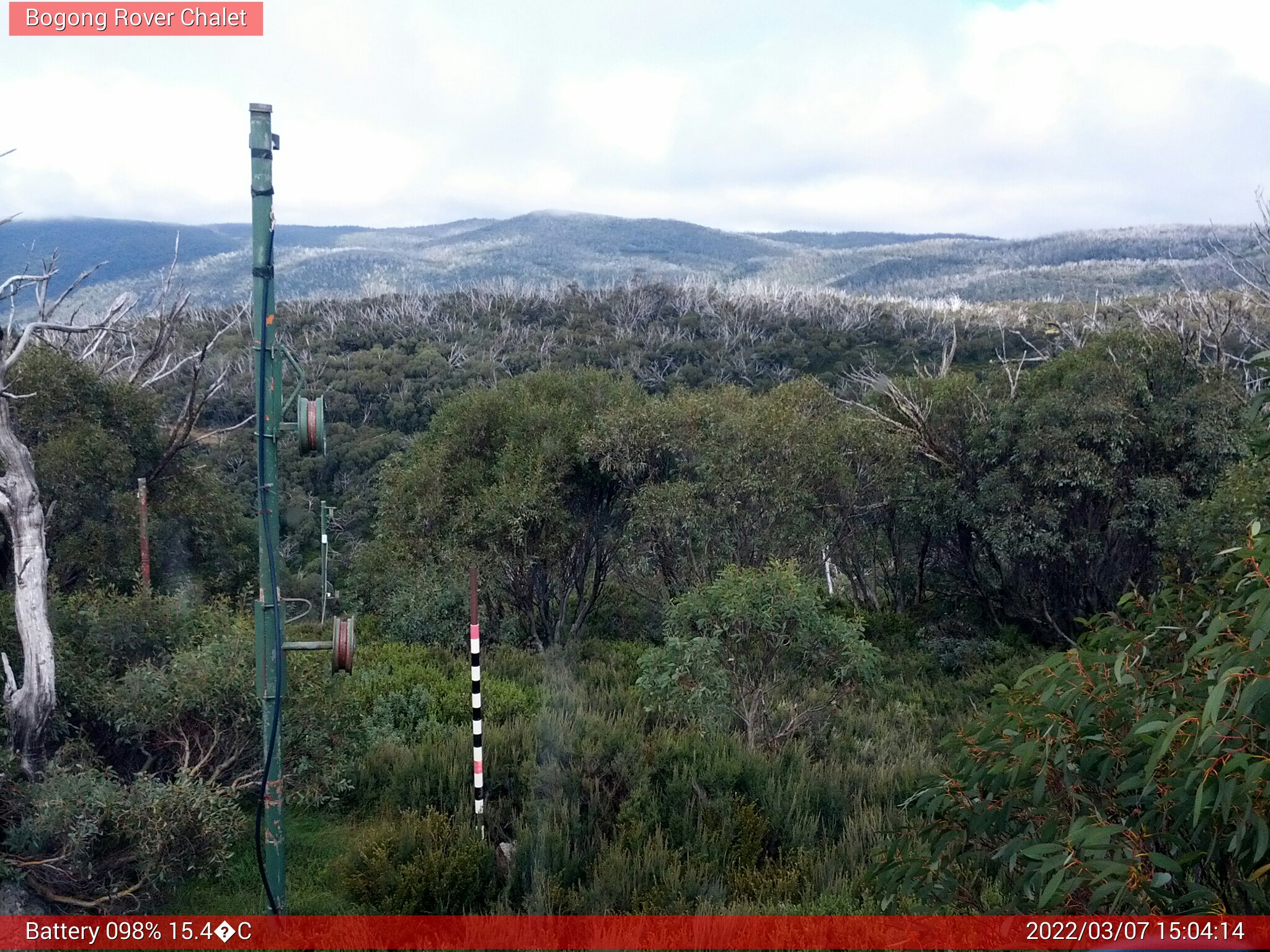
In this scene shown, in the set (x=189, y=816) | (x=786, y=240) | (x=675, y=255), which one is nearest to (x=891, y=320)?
(x=189, y=816)

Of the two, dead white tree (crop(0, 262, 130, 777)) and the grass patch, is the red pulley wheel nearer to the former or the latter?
the grass patch

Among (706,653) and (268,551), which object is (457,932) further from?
(706,653)

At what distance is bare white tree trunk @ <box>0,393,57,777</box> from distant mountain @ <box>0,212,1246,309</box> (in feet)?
110

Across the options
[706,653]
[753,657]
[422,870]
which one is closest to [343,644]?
[422,870]

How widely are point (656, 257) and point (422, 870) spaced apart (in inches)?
6079

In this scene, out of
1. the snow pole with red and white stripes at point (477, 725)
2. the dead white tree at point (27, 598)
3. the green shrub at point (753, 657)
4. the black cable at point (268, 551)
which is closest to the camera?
the black cable at point (268, 551)

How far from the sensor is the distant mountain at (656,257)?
66.3 metres

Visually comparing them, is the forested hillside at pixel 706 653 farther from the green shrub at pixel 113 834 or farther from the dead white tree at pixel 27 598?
the dead white tree at pixel 27 598

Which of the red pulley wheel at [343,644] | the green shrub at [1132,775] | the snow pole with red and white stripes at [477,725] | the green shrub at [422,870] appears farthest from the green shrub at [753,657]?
the green shrub at [1132,775]

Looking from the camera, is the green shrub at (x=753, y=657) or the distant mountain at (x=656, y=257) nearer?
the green shrub at (x=753, y=657)

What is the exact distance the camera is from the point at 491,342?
49.2m

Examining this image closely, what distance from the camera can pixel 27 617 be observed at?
645 centimetres

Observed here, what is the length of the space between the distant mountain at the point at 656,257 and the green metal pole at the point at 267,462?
3558cm

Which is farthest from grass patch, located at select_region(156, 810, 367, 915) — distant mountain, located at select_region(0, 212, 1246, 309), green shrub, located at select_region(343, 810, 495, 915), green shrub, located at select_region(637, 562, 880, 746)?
distant mountain, located at select_region(0, 212, 1246, 309)
